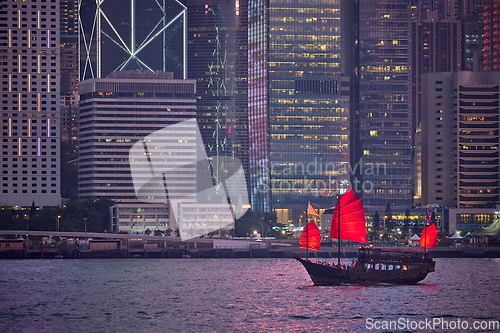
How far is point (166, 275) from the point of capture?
575ft

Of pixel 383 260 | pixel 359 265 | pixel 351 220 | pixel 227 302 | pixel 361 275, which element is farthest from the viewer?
pixel 383 260

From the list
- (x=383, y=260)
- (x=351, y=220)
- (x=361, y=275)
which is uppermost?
(x=351, y=220)

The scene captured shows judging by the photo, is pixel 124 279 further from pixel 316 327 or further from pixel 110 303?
pixel 316 327

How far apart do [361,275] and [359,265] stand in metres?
2.28

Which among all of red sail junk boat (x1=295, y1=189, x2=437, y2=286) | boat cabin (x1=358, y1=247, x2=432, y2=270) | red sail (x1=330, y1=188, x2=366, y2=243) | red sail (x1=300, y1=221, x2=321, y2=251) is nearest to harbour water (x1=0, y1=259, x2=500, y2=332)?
red sail junk boat (x1=295, y1=189, x2=437, y2=286)

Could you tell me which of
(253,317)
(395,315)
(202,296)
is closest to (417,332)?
(395,315)

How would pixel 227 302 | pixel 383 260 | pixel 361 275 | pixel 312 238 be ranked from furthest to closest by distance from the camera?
1. pixel 312 238
2. pixel 383 260
3. pixel 361 275
4. pixel 227 302

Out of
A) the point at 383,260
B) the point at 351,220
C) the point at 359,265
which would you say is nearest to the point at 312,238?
the point at 351,220

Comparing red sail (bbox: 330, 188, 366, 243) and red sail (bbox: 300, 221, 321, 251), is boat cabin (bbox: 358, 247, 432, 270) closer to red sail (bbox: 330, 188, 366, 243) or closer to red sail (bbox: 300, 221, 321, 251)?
red sail (bbox: 330, 188, 366, 243)

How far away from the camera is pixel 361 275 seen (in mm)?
142750

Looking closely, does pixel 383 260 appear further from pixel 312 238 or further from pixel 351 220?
pixel 312 238

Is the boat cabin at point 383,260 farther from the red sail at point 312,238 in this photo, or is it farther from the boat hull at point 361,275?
the red sail at point 312,238

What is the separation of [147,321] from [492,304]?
54320 mm

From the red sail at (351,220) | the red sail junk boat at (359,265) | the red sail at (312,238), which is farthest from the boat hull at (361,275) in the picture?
the red sail at (312,238)
